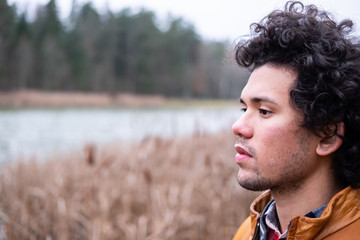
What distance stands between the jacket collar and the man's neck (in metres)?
0.10

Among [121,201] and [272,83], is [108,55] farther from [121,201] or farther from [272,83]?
[272,83]

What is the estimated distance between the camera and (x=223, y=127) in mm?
9055

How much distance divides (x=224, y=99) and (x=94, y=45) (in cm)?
727

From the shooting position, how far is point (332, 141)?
4.02ft

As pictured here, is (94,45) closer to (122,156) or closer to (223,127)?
(223,127)

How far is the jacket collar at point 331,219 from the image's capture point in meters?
1.06

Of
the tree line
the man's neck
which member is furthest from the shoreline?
the man's neck

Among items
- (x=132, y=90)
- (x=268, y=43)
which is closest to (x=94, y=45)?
(x=132, y=90)

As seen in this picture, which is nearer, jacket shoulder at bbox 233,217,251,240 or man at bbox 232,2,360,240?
man at bbox 232,2,360,240

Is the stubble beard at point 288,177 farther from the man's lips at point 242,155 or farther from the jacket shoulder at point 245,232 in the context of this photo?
the jacket shoulder at point 245,232

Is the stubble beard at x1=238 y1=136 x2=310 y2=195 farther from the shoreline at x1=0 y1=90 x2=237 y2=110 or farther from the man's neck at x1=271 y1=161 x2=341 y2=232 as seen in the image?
the shoreline at x1=0 y1=90 x2=237 y2=110

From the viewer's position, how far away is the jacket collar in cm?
106

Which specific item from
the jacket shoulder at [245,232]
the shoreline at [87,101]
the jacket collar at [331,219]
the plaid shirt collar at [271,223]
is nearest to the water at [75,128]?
the shoreline at [87,101]

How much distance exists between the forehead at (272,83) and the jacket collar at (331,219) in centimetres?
37
